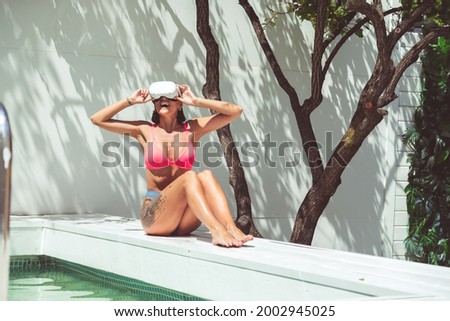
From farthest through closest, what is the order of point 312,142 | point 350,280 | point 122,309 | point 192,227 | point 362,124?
1. point 312,142
2. point 362,124
3. point 192,227
4. point 350,280
5. point 122,309

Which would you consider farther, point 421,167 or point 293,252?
point 421,167

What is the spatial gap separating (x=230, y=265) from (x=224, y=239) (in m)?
0.49

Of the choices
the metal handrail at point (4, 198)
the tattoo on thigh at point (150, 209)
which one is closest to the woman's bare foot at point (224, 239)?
the tattoo on thigh at point (150, 209)

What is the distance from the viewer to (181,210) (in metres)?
5.14

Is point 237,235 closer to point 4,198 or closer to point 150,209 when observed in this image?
point 150,209

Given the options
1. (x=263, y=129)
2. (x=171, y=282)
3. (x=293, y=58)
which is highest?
(x=293, y=58)

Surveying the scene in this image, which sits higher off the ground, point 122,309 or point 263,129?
point 263,129

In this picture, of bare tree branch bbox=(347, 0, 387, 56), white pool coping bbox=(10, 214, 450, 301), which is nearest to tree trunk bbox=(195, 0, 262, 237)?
white pool coping bbox=(10, 214, 450, 301)

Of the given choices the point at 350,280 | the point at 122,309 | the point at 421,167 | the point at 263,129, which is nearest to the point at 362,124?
the point at 263,129

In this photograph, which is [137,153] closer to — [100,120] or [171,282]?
[100,120]

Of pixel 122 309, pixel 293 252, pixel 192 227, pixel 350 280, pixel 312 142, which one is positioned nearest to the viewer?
pixel 122 309

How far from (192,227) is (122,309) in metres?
2.39

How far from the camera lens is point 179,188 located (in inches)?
195

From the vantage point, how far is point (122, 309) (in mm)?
2961
